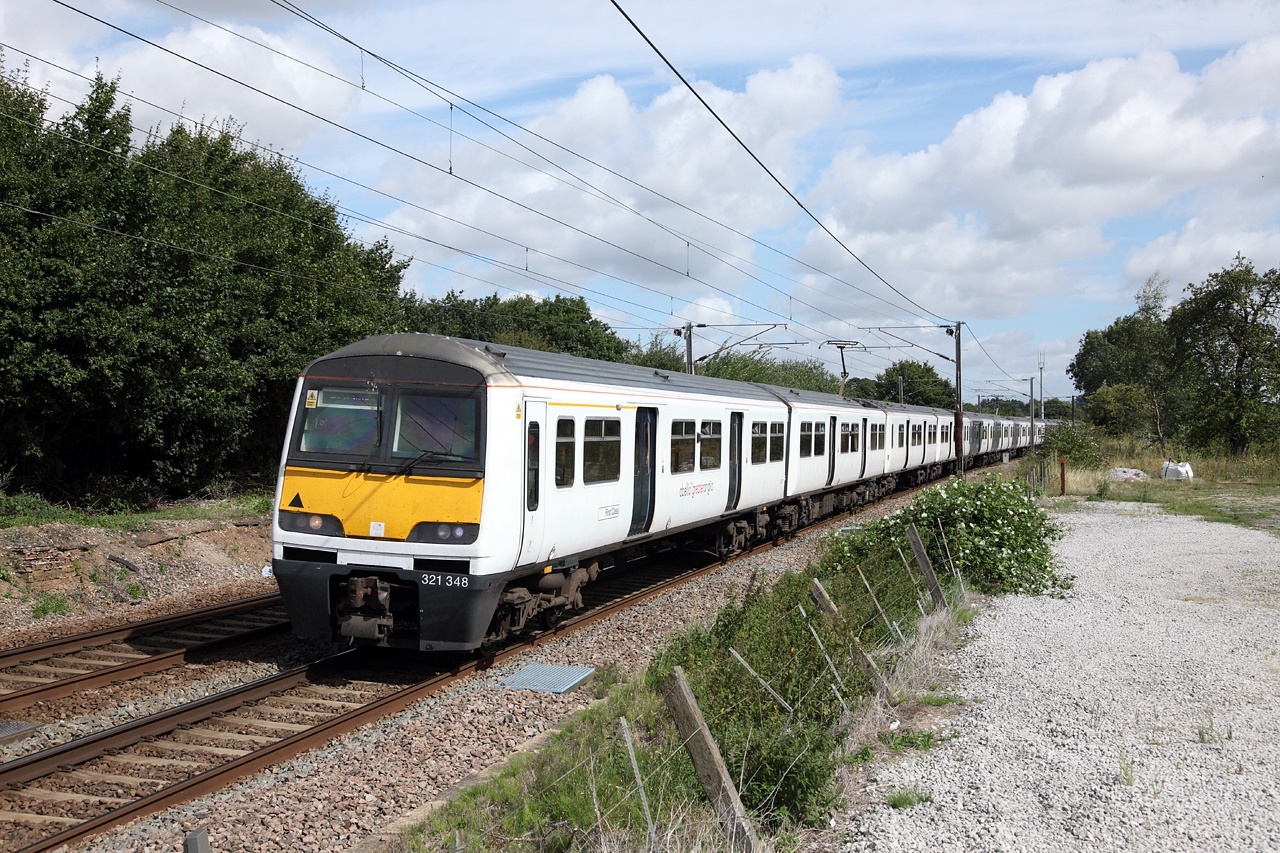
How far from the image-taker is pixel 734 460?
1507 centimetres

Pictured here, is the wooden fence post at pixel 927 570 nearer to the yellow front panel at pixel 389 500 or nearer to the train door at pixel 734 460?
the train door at pixel 734 460

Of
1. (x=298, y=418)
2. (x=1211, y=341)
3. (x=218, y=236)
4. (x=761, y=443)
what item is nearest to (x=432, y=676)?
(x=298, y=418)

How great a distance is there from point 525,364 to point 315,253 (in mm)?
16575

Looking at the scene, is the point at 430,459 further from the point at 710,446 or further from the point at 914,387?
the point at 914,387

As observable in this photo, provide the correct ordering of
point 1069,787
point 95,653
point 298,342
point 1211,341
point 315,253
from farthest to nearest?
point 1211,341 < point 315,253 < point 298,342 < point 95,653 < point 1069,787

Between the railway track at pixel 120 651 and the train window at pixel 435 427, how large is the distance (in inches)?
115

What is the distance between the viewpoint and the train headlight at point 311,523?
27.9ft

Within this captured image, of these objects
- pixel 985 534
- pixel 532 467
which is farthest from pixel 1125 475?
pixel 532 467

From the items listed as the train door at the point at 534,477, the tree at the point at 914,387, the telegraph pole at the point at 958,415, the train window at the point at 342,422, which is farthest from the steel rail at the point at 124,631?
the tree at the point at 914,387

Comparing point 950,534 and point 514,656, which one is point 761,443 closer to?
point 950,534

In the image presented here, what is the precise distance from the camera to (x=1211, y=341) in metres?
35.6

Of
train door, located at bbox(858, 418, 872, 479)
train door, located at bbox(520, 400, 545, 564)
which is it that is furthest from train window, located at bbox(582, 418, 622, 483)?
train door, located at bbox(858, 418, 872, 479)

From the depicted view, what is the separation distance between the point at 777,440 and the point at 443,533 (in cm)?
998

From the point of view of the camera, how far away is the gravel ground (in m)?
5.11
